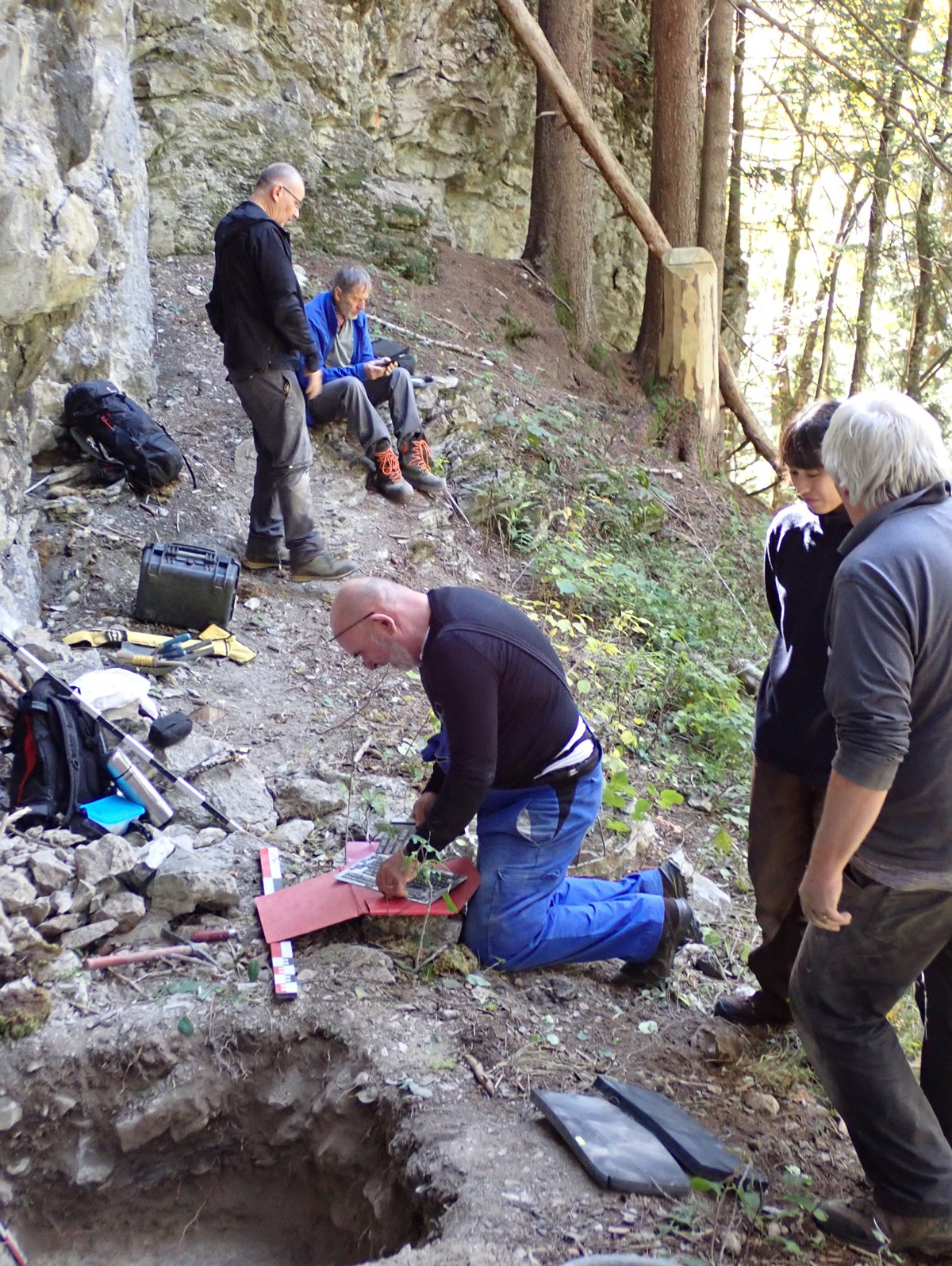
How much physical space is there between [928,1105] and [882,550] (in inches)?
55.3

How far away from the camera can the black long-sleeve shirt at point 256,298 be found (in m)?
5.54

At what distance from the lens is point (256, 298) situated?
5.70 m

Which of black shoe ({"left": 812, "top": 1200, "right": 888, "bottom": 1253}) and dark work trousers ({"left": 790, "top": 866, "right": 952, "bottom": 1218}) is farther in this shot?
black shoe ({"left": 812, "top": 1200, "right": 888, "bottom": 1253})

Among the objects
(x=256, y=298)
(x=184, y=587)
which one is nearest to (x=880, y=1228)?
(x=184, y=587)

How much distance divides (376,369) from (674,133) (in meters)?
5.50

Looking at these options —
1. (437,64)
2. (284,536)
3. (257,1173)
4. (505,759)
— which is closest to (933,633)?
Result: (505,759)

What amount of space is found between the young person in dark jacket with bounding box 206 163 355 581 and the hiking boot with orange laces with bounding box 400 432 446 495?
1273 millimetres

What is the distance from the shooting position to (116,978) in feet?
11.4

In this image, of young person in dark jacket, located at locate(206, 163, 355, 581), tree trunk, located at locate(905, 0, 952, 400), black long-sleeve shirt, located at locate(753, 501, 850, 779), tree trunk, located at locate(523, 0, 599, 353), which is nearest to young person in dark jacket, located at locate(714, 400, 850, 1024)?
black long-sleeve shirt, located at locate(753, 501, 850, 779)

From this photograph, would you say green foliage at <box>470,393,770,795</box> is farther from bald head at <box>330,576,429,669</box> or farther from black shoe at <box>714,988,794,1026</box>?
bald head at <box>330,576,429,669</box>

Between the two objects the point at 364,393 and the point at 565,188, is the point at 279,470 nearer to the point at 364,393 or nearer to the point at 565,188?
the point at 364,393

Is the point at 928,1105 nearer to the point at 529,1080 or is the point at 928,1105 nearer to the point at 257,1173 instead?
the point at 529,1080

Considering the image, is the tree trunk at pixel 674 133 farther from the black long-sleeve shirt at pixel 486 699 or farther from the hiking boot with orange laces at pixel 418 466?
the black long-sleeve shirt at pixel 486 699

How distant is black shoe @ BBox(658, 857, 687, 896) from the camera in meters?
3.87
